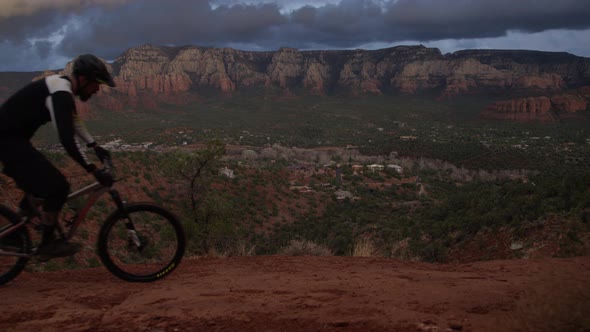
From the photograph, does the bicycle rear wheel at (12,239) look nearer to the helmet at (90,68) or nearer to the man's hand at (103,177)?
the man's hand at (103,177)

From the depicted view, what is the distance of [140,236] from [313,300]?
7.15 ft

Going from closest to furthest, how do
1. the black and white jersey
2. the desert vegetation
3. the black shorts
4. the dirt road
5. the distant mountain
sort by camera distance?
the dirt road
the black and white jersey
the black shorts
the desert vegetation
the distant mountain

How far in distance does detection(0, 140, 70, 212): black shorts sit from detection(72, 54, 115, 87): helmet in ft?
2.85

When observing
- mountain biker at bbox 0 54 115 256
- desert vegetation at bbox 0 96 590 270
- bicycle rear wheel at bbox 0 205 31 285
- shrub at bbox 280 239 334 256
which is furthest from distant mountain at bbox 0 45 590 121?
mountain biker at bbox 0 54 115 256

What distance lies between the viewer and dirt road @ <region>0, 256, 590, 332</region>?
3.44 metres

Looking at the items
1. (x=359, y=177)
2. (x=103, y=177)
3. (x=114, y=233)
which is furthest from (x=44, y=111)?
(x=359, y=177)

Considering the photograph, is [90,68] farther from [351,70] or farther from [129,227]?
[351,70]

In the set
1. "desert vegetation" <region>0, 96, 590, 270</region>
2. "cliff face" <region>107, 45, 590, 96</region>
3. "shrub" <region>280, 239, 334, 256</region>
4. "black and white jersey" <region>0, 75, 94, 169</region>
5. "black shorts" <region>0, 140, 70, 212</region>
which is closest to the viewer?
"black and white jersey" <region>0, 75, 94, 169</region>

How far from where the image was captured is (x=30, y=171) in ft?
13.7

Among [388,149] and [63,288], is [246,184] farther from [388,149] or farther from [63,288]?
[388,149]

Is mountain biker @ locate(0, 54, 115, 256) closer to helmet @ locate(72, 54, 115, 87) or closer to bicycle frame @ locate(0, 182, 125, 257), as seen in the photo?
helmet @ locate(72, 54, 115, 87)

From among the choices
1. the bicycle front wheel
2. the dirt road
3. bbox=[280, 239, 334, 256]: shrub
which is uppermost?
the bicycle front wheel

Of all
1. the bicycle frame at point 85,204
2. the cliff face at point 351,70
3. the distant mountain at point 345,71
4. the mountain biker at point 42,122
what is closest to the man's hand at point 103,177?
the mountain biker at point 42,122

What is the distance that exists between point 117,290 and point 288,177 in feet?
113
